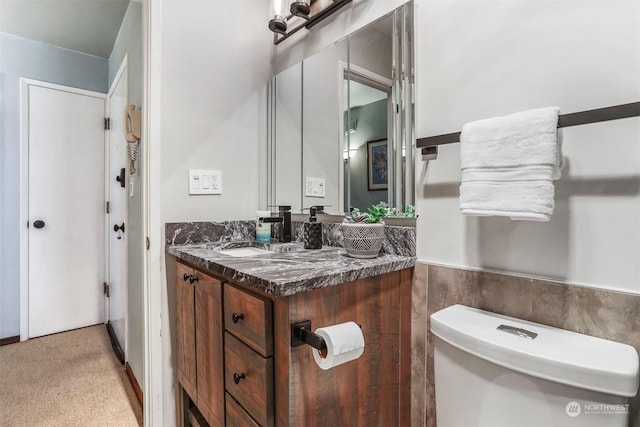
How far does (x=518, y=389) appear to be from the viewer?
677mm

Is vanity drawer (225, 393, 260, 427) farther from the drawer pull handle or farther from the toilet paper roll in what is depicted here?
the toilet paper roll

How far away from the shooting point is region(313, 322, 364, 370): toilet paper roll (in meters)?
0.70

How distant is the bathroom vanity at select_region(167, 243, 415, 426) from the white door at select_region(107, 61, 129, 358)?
1.38 m

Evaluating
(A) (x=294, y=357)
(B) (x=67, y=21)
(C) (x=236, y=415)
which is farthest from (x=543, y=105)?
(B) (x=67, y=21)

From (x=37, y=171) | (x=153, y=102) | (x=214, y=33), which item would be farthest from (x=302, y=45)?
(x=37, y=171)

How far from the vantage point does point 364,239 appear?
1.03 meters

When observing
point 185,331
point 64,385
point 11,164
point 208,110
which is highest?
point 208,110

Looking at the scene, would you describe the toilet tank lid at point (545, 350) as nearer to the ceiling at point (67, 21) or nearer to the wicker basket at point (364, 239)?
the wicker basket at point (364, 239)

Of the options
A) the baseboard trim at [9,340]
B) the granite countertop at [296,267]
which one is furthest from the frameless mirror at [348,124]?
the baseboard trim at [9,340]

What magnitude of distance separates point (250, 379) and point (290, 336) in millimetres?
223

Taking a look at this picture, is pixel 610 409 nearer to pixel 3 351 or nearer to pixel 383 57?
pixel 383 57

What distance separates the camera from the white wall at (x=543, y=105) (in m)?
0.70

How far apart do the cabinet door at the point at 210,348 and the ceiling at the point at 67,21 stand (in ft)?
6.91

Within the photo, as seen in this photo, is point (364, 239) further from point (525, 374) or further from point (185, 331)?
point (185, 331)
